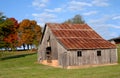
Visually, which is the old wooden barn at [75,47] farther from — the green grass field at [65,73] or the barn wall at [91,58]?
the green grass field at [65,73]

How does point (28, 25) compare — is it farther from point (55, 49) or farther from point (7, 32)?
point (55, 49)

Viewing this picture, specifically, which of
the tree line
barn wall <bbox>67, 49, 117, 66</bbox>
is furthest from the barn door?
the tree line

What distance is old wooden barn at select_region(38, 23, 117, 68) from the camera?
42.0 metres

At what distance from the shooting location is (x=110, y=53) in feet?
148

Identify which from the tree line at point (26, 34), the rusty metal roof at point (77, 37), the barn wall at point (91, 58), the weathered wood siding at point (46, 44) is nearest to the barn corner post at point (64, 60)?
the barn wall at point (91, 58)

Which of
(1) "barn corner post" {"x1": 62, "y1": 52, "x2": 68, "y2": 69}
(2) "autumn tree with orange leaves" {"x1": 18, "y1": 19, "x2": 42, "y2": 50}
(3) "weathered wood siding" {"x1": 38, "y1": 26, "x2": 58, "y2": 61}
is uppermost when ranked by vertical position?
(2) "autumn tree with orange leaves" {"x1": 18, "y1": 19, "x2": 42, "y2": 50}

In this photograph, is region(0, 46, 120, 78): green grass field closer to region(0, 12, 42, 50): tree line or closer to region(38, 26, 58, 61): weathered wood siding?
region(38, 26, 58, 61): weathered wood siding

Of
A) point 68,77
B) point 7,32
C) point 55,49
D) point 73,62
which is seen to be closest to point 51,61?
point 55,49

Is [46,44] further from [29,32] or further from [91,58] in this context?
[29,32]

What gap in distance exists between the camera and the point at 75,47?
41719mm

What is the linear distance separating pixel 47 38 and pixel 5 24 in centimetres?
2019

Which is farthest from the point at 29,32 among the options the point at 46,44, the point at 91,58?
the point at 91,58

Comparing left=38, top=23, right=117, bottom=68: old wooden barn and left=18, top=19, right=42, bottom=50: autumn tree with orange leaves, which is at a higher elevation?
left=18, top=19, right=42, bottom=50: autumn tree with orange leaves

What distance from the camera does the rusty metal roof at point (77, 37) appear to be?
4303cm
